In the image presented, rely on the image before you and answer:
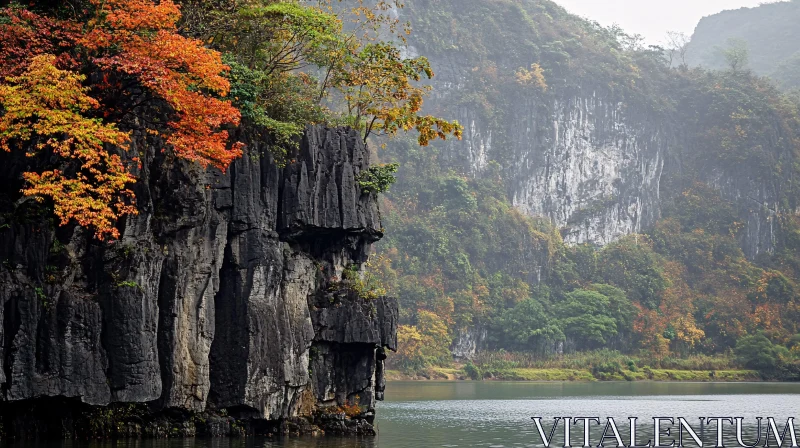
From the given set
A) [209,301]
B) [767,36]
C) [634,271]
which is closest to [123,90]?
[209,301]

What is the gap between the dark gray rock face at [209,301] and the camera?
2400 cm

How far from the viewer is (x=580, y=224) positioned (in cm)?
11288

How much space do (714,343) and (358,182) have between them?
71.1 m

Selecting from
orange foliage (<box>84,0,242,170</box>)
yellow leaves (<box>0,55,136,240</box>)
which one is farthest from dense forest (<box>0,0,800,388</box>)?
yellow leaves (<box>0,55,136,240</box>)

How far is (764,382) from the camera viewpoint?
263ft

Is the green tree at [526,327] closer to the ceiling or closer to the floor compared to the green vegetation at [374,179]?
closer to the floor

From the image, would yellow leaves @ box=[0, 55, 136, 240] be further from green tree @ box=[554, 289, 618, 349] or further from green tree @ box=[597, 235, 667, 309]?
green tree @ box=[597, 235, 667, 309]

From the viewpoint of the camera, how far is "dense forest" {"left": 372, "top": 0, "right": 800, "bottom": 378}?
89.6 m

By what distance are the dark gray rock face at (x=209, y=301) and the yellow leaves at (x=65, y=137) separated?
41.2 inches

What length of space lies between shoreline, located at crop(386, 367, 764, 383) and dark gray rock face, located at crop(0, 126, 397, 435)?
168 ft

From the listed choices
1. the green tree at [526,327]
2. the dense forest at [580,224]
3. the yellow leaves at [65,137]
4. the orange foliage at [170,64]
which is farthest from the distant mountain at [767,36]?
the yellow leaves at [65,137]

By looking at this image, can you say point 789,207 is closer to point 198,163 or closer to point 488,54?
point 488,54

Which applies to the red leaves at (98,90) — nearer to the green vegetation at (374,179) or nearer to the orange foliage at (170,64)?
the orange foliage at (170,64)

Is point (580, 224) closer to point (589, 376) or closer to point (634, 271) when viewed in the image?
point (634, 271)
